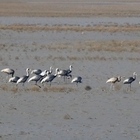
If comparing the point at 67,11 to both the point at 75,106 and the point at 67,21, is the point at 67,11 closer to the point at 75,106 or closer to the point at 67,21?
→ the point at 67,21

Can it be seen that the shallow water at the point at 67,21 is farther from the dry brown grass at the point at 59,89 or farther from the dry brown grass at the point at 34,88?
the dry brown grass at the point at 34,88

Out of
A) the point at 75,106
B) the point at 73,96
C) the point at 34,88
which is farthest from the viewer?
the point at 34,88

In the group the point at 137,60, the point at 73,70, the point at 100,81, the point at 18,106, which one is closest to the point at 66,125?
the point at 18,106

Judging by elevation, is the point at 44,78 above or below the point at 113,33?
below

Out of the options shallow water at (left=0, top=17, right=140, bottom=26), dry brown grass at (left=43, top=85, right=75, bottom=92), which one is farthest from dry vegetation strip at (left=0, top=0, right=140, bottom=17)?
dry brown grass at (left=43, top=85, right=75, bottom=92)

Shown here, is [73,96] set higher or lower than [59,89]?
lower

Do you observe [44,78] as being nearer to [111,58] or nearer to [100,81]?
[100,81]

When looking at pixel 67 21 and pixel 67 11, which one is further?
pixel 67 11

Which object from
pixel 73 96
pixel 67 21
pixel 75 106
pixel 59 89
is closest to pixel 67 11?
pixel 67 21

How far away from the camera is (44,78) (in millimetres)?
20906

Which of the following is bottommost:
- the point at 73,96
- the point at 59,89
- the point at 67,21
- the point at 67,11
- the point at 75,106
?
the point at 75,106

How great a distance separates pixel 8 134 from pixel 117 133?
2.43 meters

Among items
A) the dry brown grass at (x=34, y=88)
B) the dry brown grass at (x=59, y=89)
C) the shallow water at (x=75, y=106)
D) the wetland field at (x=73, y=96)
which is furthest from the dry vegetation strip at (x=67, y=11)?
the dry brown grass at (x=34, y=88)

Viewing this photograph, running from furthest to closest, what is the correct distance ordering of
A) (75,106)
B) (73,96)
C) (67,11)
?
1. (67,11)
2. (73,96)
3. (75,106)
